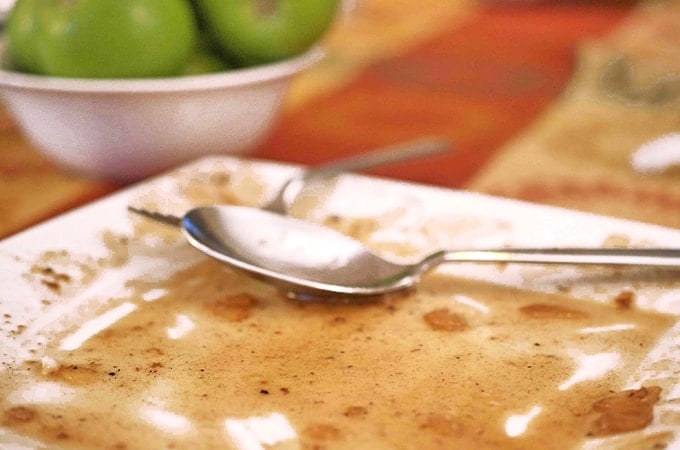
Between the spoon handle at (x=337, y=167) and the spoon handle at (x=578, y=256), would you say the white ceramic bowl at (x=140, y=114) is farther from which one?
the spoon handle at (x=578, y=256)

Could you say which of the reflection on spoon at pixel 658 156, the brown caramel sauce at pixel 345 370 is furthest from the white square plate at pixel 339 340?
the reflection on spoon at pixel 658 156

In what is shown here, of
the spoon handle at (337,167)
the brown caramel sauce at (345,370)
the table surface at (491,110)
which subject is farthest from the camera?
the table surface at (491,110)

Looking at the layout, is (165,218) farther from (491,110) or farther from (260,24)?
(491,110)

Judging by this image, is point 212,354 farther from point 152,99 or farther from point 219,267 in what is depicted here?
point 152,99

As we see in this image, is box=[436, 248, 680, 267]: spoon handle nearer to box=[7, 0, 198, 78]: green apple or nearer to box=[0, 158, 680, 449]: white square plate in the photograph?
box=[0, 158, 680, 449]: white square plate

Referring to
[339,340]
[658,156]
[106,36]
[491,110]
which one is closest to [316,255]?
[339,340]

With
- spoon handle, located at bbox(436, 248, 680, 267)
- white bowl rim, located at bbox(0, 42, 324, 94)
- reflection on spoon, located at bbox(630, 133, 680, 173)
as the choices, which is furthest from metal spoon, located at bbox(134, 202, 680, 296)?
reflection on spoon, located at bbox(630, 133, 680, 173)
